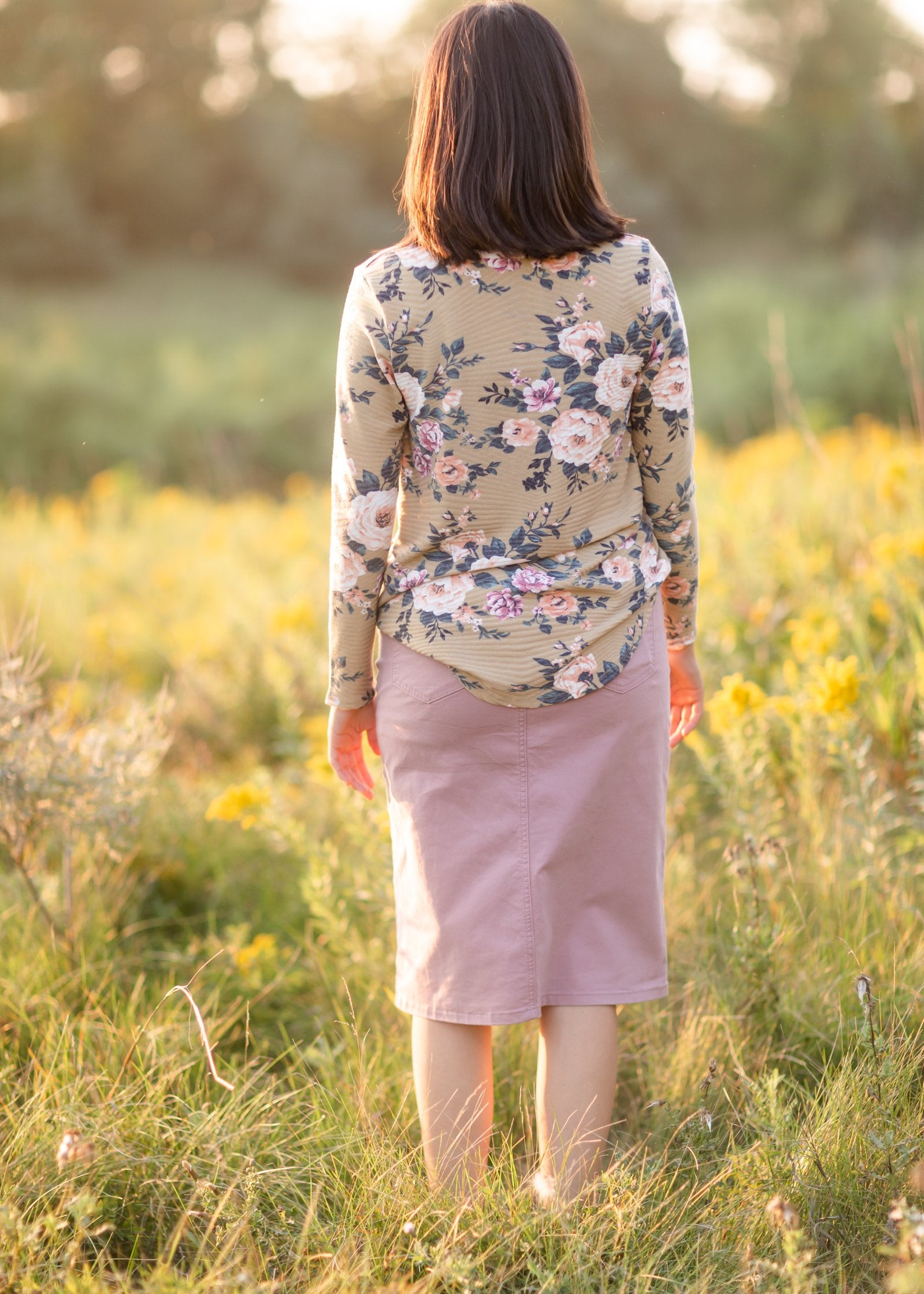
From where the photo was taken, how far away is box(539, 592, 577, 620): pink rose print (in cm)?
147

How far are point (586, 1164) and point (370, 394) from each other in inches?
45.6

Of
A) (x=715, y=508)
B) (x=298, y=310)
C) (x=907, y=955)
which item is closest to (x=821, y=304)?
(x=298, y=310)

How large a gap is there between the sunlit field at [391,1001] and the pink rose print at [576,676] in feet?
1.79

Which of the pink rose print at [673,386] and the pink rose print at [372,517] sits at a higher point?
the pink rose print at [673,386]

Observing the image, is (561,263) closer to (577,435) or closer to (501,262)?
(501,262)

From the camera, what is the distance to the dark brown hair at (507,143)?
139cm

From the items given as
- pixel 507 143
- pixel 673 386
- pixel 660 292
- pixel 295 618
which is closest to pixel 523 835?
pixel 673 386

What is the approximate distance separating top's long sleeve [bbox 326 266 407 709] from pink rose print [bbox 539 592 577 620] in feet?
0.81

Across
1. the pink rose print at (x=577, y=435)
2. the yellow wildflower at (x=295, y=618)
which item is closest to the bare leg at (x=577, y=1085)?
the pink rose print at (x=577, y=435)

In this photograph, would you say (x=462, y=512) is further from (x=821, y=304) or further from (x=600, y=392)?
(x=821, y=304)

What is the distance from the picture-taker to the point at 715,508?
14.0 feet

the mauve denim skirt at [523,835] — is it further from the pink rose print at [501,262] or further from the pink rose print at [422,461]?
the pink rose print at [501,262]

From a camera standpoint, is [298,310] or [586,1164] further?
[298,310]

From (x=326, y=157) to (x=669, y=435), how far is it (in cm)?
2272
